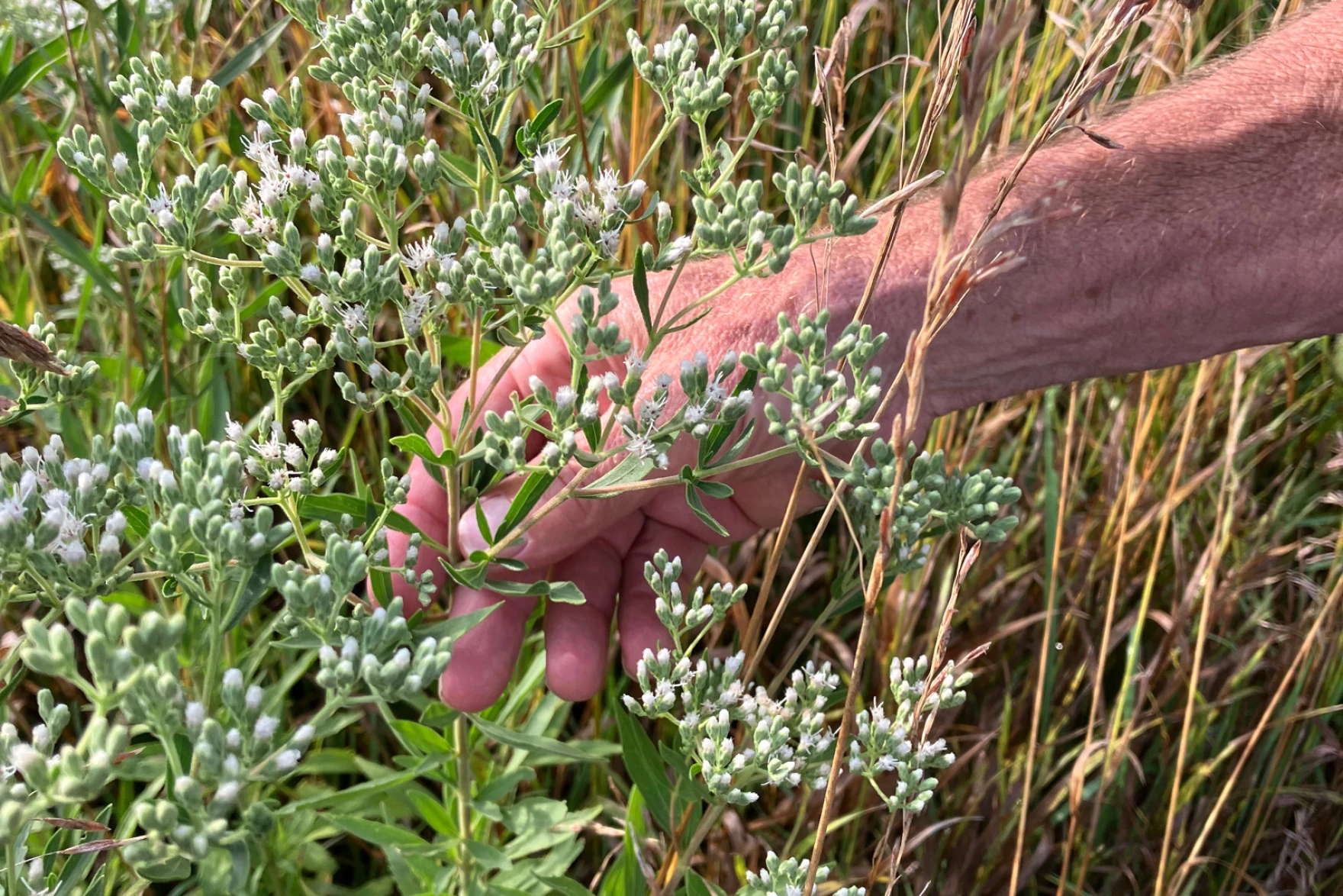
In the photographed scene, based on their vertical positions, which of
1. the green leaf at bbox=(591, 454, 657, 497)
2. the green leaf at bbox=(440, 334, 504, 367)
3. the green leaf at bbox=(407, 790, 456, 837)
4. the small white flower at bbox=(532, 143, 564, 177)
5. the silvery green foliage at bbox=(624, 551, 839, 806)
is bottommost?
the green leaf at bbox=(407, 790, 456, 837)

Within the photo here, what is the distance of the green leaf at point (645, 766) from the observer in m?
1.64

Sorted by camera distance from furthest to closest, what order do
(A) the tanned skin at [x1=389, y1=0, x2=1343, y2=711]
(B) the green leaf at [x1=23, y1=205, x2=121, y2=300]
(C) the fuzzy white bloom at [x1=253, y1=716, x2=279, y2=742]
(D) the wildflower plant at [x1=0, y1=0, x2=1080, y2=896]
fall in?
(A) the tanned skin at [x1=389, y1=0, x2=1343, y2=711], (B) the green leaf at [x1=23, y1=205, x2=121, y2=300], (D) the wildflower plant at [x1=0, y1=0, x2=1080, y2=896], (C) the fuzzy white bloom at [x1=253, y1=716, x2=279, y2=742]

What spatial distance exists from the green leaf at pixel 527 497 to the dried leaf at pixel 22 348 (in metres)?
0.56

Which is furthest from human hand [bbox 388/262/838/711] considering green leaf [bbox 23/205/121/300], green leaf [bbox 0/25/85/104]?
green leaf [bbox 0/25/85/104]

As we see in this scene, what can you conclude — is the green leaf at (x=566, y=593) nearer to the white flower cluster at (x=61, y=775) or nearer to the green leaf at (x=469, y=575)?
the green leaf at (x=469, y=575)

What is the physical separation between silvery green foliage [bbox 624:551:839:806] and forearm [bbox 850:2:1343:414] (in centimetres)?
83

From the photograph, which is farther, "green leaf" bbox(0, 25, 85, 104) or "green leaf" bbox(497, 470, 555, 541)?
"green leaf" bbox(0, 25, 85, 104)

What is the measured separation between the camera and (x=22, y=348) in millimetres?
1210

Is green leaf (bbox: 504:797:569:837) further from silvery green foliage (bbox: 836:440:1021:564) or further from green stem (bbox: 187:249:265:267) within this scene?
green stem (bbox: 187:249:265:267)

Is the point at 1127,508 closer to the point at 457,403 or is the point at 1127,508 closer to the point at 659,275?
the point at 659,275

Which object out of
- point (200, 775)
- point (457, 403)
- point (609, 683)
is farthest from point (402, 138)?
point (609, 683)

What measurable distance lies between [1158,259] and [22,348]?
190 cm

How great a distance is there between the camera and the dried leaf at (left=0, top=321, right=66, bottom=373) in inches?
47.1

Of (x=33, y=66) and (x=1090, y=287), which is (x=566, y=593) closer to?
(x=1090, y=287)
